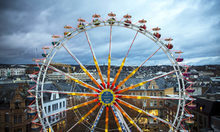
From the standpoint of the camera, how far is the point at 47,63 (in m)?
17.4

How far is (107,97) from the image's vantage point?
16.1m

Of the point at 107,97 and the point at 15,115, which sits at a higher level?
the point at 107,97

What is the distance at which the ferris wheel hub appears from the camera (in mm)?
16078

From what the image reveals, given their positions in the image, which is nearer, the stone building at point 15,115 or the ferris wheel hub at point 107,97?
the ferris wheel hub at point 107,97

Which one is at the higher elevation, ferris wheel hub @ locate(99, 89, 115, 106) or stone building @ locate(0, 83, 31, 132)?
ferris wheel hub @ locate(99, 89, 115, 106)

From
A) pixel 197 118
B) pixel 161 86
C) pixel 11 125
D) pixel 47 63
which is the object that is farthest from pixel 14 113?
pixel 161 86

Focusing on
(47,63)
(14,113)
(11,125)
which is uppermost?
(47,63)

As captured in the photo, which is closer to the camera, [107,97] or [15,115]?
[107,97]

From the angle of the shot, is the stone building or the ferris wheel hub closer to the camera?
the ferris wheel hub

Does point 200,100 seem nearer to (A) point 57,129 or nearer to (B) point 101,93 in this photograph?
(B) point 101,93

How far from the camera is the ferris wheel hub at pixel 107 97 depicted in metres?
16.1

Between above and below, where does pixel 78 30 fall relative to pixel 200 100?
above

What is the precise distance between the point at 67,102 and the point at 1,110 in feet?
44.5

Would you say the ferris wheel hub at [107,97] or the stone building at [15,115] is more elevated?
the ferris wheel hub at [107,97]
